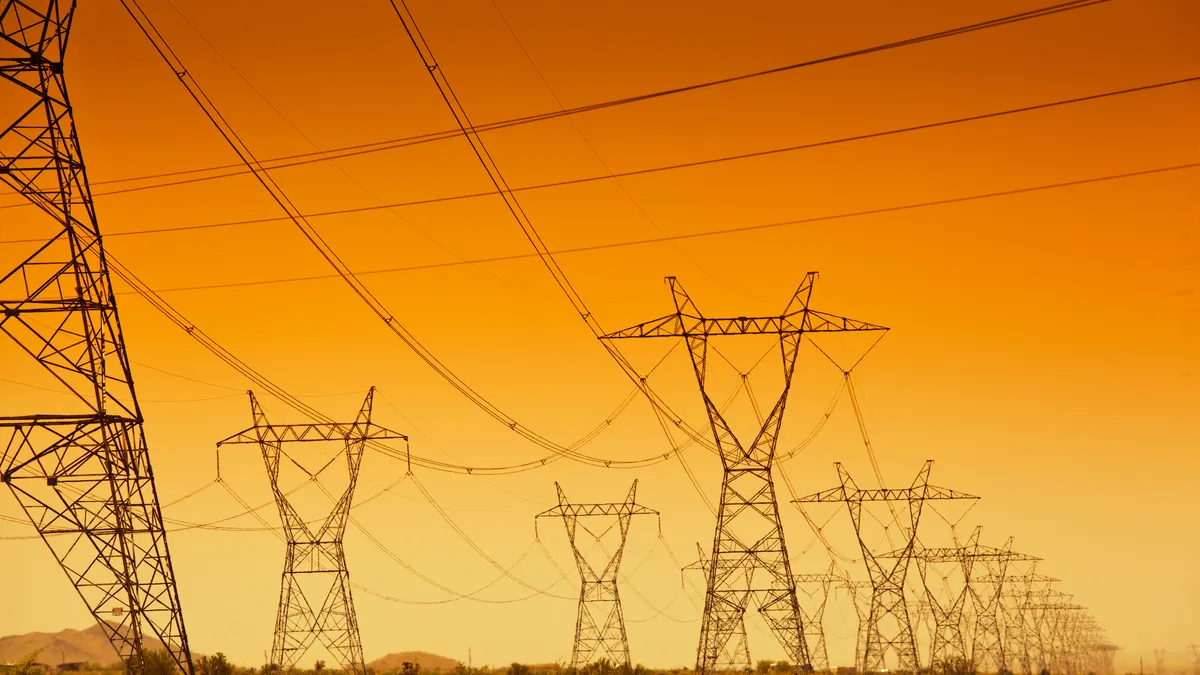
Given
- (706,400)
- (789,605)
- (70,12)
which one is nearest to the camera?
(70,12)

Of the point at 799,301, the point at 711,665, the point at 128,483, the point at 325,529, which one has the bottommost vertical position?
the point at 711,665

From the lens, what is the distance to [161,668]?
55938 mm

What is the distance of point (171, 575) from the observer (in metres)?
37.5

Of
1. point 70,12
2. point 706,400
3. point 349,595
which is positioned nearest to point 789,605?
point 706,400

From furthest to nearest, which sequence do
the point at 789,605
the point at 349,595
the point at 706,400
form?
the point at 349,595 → the point at 789,605 → the point at 706,400

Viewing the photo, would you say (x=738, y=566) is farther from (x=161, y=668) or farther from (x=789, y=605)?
(x=161, y=668)

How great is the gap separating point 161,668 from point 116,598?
20.3m

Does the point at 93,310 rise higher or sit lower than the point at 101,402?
higher

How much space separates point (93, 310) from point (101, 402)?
8.22 ft

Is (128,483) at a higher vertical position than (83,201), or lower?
lower

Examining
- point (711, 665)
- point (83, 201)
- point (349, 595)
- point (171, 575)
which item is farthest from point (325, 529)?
point (83, 201)

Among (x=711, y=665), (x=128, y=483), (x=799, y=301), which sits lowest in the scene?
(x=711, y=665)

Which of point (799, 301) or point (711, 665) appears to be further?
point (711, 665)

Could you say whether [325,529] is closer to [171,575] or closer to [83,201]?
[171,575]
